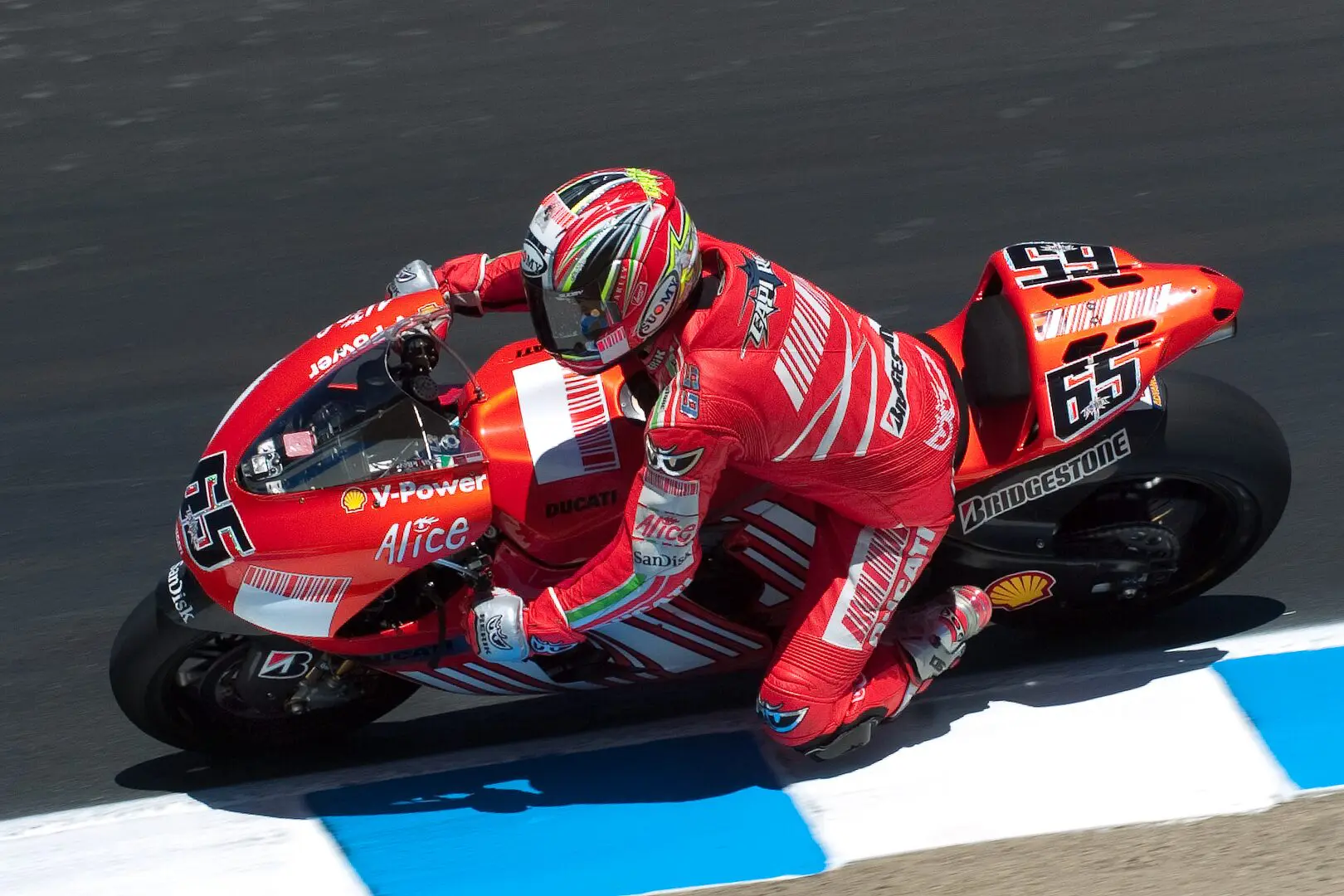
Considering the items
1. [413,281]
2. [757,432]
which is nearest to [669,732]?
[757,432]

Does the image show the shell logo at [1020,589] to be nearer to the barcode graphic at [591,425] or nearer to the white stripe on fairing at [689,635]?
the white stripe on fairing at [689,635]

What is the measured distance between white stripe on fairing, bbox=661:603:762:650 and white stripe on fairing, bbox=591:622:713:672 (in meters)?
0.08

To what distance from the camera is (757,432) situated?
3.83 metres

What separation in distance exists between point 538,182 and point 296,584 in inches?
145

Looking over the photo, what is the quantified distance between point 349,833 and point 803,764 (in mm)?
1249

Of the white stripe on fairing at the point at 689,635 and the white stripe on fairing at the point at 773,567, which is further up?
the white stripe on fairing at the point at 773,567

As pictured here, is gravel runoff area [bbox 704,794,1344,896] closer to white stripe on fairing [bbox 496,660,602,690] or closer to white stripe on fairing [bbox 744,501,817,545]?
white stripe on fairing [bbox 496,660,602,690]

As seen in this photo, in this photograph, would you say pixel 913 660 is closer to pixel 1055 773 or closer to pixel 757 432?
pixel 1055 773

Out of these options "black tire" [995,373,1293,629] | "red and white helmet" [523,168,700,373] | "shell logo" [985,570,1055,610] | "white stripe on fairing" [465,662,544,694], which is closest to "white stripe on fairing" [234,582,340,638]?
"white stripe on fairing" [465,662,544,694]

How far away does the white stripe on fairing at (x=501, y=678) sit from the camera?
4.31m

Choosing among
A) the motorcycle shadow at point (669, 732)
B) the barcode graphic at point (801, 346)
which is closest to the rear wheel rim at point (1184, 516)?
the motorcycle shadow at point (669, 732)

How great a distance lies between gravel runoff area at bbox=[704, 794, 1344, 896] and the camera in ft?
12.9

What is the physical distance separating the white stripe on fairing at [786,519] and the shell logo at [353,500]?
3.37 ft

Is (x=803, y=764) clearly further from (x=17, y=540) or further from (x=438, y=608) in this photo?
(x=17, y=540)
